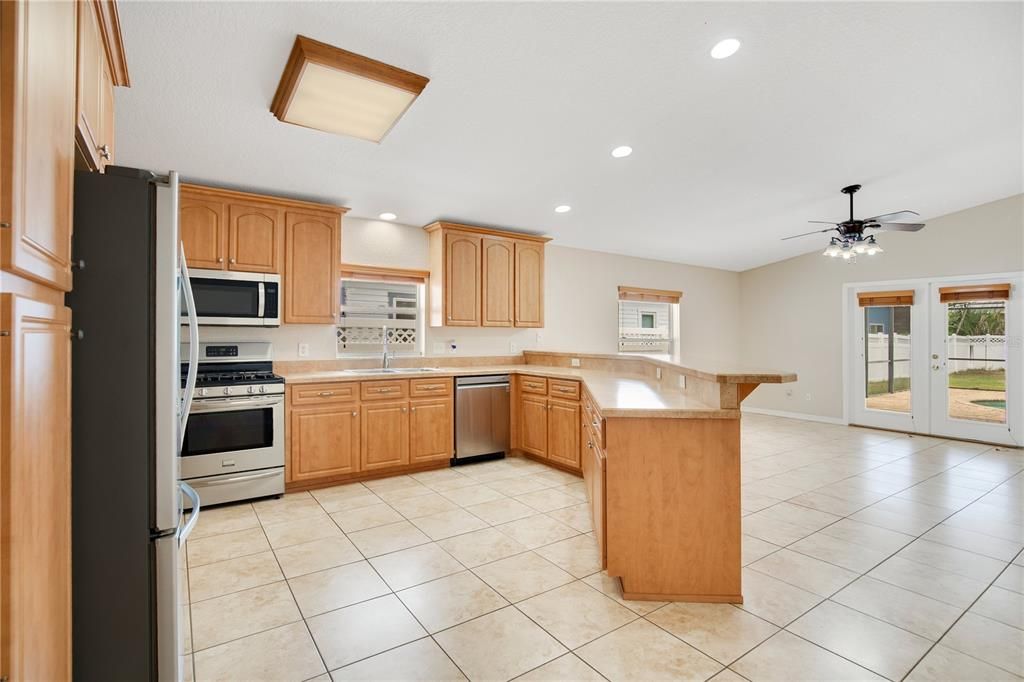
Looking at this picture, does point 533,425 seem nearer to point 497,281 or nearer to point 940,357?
point 497,281

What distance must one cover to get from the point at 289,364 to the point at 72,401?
3.02 meters

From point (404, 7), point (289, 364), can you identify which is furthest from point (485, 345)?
point (404, 7)

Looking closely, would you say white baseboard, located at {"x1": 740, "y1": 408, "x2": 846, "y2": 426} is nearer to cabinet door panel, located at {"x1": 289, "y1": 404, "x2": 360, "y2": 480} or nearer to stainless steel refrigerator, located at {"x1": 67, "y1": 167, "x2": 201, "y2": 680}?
cabinet door panel, located at {"x1": 289, "y1": 404, "x2": 360, "y2": 480}

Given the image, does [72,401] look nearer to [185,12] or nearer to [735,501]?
[185,12]

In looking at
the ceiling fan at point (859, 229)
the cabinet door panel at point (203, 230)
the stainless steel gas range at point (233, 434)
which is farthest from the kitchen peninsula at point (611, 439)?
the ceiling fan at point (859, 229)

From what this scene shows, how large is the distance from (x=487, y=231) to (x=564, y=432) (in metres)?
2.22

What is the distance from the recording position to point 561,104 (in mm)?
2838

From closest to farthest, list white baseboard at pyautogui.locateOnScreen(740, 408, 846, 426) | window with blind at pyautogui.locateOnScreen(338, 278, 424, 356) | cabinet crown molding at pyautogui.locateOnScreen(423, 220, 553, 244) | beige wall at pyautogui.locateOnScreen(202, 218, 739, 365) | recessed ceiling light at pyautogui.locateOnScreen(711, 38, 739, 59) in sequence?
1. recessed ceiling light at pyautogui.locateOnScreen(711, 38, 739, 59)
2. beige wall at pyautogui.locateOnScreen(202, 218, 739, 365)
3. window with blind at pyautogui.locateOnScreen(338, 278, 424, 356)
4. cabinet crown molding at pyautogui.locateOnScreen(423, 220, 553, 244)
5. white baseboard at pyautogui.locateOnScreen(740, 408, 846, 426)

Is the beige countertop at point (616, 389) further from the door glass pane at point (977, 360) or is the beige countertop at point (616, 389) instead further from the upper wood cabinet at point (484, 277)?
the door glass pane at point (977, 360)

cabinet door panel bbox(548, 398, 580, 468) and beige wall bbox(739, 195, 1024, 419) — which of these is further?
beige wall bbox(739, 195, 1024, 419)

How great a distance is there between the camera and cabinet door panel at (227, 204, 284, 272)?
12.2 ft

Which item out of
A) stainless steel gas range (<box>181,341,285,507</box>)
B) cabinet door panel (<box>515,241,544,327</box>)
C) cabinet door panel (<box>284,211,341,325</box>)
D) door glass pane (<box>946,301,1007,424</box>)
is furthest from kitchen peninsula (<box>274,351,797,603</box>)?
door glass pane (<box>946,301,1007,424</box>)

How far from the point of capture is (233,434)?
348cm

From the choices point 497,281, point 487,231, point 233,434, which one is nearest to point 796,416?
point 497,281
